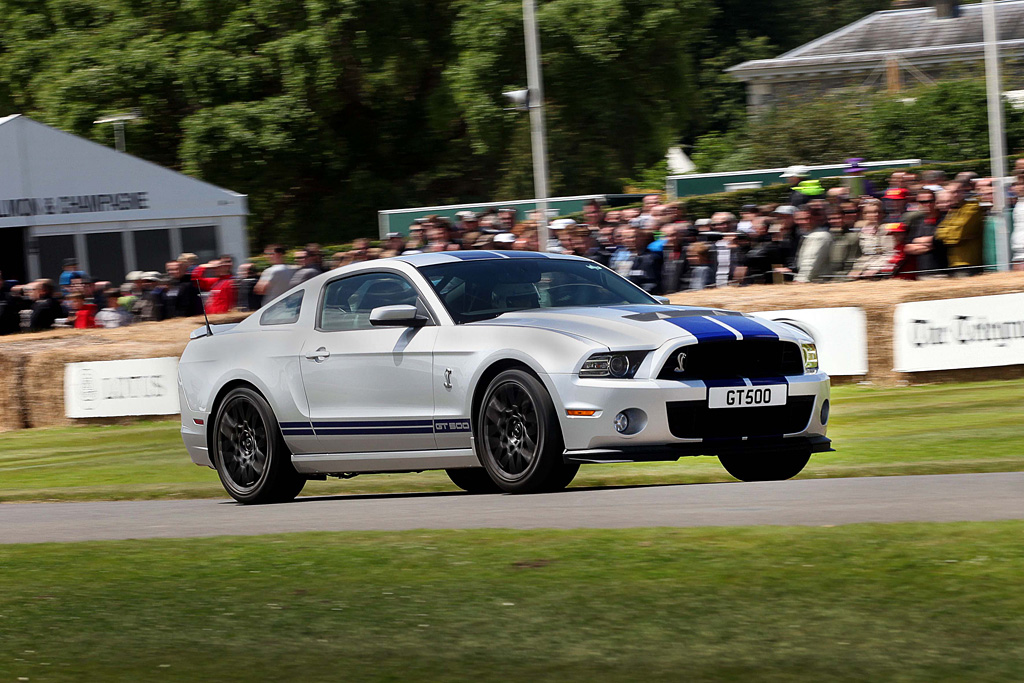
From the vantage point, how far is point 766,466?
10016 millimetres

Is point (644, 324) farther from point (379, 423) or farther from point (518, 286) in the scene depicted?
point (379, 423)

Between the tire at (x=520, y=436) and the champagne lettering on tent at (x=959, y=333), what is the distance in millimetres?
7820

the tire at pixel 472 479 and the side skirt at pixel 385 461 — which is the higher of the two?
the side skirt at pixel 385 461

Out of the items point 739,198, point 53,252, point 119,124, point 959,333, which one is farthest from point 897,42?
point 959,333

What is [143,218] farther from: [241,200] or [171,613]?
[171,613]

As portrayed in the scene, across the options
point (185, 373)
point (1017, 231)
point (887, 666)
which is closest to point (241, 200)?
point (1017, 231)

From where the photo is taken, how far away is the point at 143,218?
30.2 meters

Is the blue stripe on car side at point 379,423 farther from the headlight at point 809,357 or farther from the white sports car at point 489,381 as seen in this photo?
the headlight at point 809,357

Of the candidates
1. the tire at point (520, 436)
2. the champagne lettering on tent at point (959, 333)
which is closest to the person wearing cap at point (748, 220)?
the champagne lettering on tent at point (959, 333)

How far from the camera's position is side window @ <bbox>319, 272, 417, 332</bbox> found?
1017 cm

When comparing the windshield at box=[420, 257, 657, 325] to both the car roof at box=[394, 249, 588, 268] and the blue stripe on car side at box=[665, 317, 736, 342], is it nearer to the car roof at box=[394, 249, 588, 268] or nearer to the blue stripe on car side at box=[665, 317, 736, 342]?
the car roof at box=[394, 249, 588, 268]

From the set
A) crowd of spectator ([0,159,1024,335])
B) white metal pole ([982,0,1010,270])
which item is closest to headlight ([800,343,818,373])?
crowd of spectator ([0,159,1024,335])

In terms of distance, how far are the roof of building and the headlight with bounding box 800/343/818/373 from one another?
52.8m

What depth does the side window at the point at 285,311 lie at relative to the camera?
10.7m
